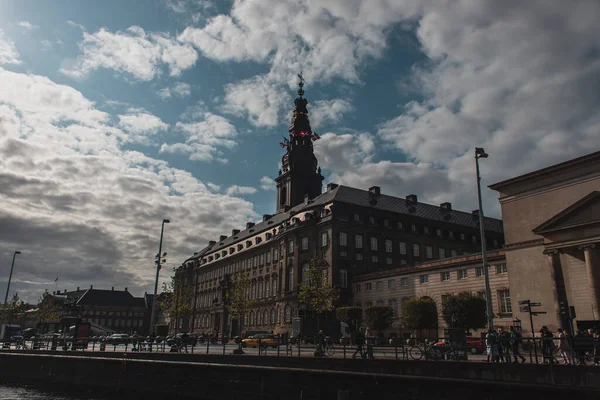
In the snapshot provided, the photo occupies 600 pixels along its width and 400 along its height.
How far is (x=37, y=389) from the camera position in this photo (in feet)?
112

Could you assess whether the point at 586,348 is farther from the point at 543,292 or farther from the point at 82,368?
the point at 82,368

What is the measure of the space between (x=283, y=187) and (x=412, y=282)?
4661 centimetres

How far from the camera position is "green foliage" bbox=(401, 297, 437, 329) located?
51.4 meters

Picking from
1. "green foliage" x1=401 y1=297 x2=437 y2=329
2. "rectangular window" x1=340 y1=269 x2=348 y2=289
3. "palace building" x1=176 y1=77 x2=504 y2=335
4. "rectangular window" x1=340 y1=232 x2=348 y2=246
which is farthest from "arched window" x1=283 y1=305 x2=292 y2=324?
"green foliage" x1=401 y1=297 x2=437 y2=329

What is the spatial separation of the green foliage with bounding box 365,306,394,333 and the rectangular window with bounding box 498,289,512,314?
12.3m

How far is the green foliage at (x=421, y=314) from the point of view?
2025 inches

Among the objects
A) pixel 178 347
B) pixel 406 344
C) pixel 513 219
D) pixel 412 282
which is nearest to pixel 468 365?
pixel 406 344

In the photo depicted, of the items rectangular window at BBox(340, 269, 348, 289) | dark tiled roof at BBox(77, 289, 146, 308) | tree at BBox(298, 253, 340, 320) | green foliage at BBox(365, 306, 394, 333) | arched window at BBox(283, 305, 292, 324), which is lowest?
green foliage at BBox(365, 306, 394, 333)

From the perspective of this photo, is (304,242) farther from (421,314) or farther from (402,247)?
(421,314)

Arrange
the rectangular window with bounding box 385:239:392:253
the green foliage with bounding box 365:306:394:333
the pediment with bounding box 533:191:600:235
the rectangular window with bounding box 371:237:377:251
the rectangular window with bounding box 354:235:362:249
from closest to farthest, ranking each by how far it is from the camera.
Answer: the pediment with bounding box 533:191:600:235 → the green foliage with bounding box 365:306:394:333 → the rectangular window with bounding box 354:235:362:249 → the rectangular window with bounding box 371:237:377:251 → the rectangular window with bounding box 385:239:392:253

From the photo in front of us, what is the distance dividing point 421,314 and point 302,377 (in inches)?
1253

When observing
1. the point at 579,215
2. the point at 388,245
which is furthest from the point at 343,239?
the point at 579,215

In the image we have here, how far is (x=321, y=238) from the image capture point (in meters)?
71.9

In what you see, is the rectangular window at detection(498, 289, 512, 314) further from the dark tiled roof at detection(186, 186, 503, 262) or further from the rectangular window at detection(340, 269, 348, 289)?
the dark tiled roof at detection(186, 186, 503, 262)
